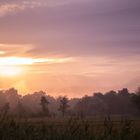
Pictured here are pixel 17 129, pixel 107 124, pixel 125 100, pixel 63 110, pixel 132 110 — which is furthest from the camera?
pixel 125 100

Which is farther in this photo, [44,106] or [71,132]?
[44,106]

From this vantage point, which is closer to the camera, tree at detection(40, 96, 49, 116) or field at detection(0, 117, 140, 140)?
field at detection(0, 117, 140, 140)

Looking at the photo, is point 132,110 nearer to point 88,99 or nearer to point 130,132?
point 88,99

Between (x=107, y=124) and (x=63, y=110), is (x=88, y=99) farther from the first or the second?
(x=107, y=124)

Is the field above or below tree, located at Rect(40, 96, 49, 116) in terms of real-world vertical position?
below

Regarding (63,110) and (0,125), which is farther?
(63,110)

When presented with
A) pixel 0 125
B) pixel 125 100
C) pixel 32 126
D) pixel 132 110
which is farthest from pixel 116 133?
pixel 125 100

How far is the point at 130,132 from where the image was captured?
54.6ft

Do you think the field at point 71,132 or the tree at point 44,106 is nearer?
the field at point 71,132

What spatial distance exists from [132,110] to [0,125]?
129 m

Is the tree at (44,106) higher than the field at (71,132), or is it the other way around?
the tree at (44,106)

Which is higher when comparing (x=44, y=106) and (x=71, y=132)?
(x=44, y=106)

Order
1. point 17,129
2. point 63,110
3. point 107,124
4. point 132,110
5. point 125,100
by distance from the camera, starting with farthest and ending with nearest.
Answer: point 125,100 < point 63,110 < point 132,110 < point 17,129 < point 107,124

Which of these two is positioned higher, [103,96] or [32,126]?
[103,96]
